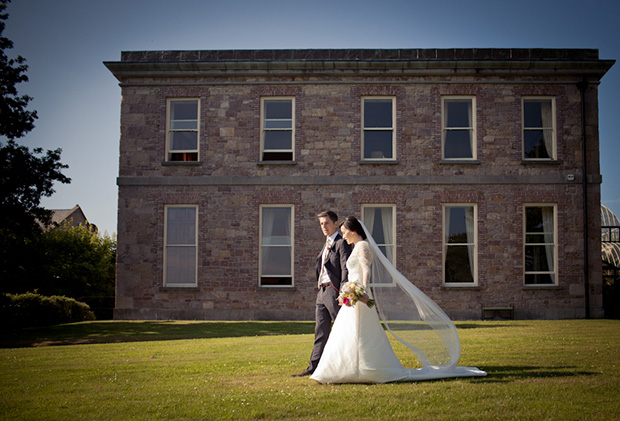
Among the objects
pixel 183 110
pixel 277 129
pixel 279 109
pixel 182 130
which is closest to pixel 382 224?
pixel 277 129

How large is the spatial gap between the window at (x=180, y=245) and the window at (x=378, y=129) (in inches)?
249

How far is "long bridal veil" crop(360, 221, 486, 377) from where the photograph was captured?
725 cm

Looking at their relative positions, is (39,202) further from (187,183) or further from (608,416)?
(608,416)

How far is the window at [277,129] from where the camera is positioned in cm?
1808

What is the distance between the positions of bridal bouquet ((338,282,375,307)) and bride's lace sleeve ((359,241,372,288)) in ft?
0.57

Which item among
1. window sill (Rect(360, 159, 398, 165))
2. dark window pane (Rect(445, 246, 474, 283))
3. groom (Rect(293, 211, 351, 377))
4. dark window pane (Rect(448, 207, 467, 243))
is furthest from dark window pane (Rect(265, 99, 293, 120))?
groom (Rect(293, 211, 351, 377))

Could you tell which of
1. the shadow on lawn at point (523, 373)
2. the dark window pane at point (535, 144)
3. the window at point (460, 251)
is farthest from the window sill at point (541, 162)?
the shadow on lawn at point (523, 373)

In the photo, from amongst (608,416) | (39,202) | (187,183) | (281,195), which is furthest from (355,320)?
(39,202)

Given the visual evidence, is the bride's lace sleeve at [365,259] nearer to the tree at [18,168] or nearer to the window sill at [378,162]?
the window sill at [378,162]

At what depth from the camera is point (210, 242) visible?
1767cm

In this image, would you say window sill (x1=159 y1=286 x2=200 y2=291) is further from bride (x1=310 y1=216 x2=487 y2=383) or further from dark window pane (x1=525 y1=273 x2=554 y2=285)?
bride (x1=310 y1=216 x2=487 y2=383)

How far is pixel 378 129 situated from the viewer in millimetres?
18047

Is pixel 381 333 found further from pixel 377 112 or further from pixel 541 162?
pixel 541 162

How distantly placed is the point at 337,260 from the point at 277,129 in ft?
37.2
